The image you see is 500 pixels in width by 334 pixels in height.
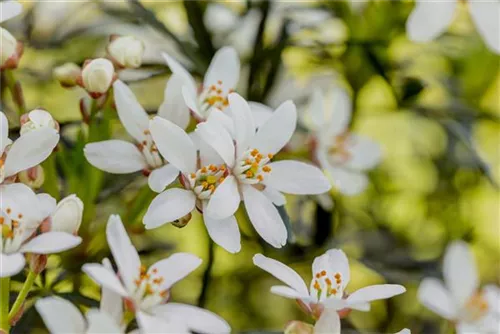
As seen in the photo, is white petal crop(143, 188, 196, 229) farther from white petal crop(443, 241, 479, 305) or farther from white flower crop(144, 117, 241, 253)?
white petal crop(443, 241, 479, 305)

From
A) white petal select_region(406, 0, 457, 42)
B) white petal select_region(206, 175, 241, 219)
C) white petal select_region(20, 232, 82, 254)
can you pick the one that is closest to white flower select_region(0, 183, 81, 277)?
white petal select_region(20, 232, 82, 254)

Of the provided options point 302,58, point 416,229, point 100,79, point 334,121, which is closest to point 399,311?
point 416,229

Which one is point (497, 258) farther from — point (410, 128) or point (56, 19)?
point (56, 19)

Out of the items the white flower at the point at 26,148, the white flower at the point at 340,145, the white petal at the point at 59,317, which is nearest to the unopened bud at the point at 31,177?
the white flower at the point at 26,148

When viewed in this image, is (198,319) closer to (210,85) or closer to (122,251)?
(122,251)

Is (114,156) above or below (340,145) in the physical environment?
above

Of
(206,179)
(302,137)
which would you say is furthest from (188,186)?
(302,137)

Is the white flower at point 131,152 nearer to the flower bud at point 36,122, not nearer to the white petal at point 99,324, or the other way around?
the flower bud at point 36,122
